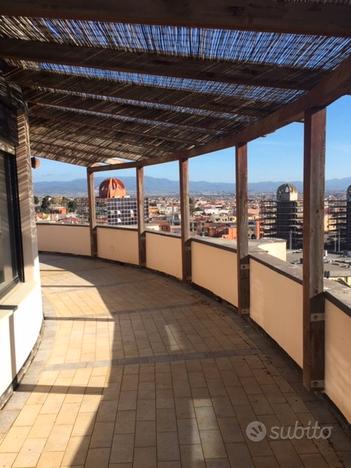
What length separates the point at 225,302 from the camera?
24.0 ft

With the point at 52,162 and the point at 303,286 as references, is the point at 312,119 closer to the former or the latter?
the point at 303,286

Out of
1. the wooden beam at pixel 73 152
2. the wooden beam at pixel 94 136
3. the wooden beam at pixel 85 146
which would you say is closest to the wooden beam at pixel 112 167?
the wooden beam at pixel 73 152

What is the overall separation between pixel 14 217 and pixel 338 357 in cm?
410

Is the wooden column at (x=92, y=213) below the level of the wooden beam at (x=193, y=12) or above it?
below

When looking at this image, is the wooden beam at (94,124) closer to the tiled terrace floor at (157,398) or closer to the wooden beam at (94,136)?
the wooden beam at (94,136)

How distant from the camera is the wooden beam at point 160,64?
3.43 m

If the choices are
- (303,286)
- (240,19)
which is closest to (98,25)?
(240,19)

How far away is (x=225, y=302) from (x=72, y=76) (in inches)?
176

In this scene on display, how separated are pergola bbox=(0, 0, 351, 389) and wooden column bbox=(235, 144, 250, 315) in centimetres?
2

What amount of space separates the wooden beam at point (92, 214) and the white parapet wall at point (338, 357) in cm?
891

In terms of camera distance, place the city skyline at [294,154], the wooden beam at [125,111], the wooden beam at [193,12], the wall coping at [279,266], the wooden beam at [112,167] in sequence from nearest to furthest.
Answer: the wooden beam at [193,12], the city skyline at [294,154], the wall coping at [279,266], the wooden beam at [125,111], the wooden beam at [112,167]

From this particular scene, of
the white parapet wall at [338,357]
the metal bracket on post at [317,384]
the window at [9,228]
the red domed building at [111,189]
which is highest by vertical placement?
the red domed building at [111,189]

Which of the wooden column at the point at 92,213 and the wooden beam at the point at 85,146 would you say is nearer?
the wooden beam at the point at 85,146

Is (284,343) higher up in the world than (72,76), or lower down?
lower down
